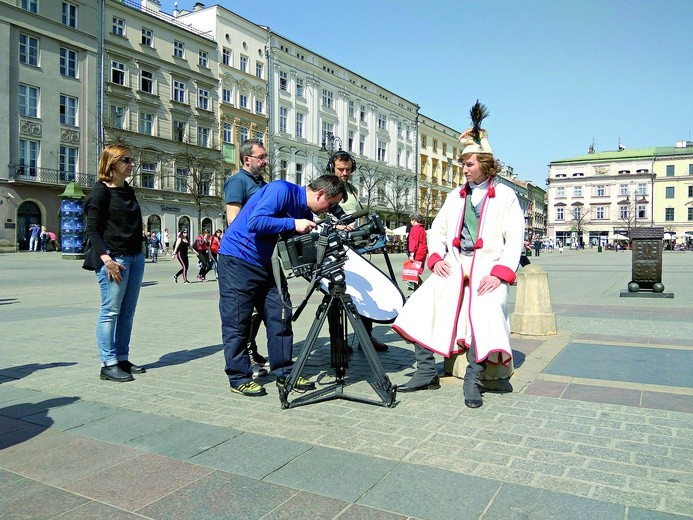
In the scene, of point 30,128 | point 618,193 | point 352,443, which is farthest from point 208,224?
point 618,193

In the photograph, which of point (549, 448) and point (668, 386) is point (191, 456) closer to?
point (549, 448)

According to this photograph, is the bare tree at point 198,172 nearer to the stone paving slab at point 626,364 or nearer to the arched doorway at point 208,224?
the arched doorway at point 208,224

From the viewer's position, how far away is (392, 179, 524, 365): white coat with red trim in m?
4.15

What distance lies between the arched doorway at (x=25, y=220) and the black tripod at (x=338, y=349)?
36.7 m

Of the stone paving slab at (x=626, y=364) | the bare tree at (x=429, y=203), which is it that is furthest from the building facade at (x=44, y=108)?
the bare tree at (x=429, y=203)

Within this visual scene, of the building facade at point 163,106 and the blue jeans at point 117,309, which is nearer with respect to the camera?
the blue jeans at point 117,309

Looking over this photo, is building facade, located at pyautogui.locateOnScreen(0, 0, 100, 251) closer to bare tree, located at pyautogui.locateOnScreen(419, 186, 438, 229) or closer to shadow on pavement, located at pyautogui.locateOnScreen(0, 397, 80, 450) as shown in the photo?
shadow on pavement, located at pyautogui.locateOnScreen(0, 397, 80, 450)

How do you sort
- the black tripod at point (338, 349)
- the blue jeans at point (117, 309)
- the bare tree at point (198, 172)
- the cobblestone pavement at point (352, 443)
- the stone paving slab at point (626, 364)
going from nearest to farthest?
the cobblestone pavement at point (352, 443)
the black tripod at point (338, 349)
the stone paving slab at point (626, 364)
the blue jeans at point (117, 309)
the bare tree at point (198, 172)

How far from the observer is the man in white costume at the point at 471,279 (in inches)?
163

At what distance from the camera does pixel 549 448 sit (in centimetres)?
321

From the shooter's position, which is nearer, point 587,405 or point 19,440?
point 19,440

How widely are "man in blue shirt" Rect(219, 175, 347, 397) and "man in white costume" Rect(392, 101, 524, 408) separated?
882 mm

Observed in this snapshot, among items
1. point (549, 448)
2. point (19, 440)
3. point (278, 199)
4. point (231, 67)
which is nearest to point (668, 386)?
point (549, 448)

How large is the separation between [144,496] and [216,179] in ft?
154
